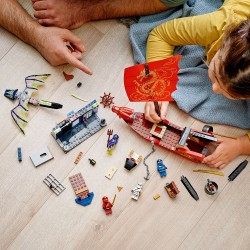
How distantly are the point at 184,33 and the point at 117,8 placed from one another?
30 cm

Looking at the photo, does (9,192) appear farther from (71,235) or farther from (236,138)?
(236,138)

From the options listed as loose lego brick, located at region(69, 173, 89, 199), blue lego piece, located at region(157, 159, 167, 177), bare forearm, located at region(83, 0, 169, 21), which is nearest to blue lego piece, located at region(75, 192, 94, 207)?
loose lego brick, located at region(69, 173, 89, 199)

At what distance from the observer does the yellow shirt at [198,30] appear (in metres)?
1.23

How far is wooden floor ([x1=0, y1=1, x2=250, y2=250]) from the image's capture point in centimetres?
128

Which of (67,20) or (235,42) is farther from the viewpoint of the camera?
(67,20)

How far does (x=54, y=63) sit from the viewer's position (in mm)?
1394

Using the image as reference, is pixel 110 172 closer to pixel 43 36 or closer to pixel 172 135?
pixel 172 135

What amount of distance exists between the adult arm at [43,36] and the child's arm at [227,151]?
0.52m

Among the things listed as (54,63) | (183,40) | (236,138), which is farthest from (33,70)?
(236,138)

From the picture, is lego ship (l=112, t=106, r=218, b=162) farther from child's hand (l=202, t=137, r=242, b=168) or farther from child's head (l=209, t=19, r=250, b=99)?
child's head (l=209, t=19, r=250, b=99)

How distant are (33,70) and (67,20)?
223 mm

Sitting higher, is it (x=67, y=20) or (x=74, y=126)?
(x=67, y=20)

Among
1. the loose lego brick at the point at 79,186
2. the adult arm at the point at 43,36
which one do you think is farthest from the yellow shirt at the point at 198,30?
the loose lego brick at the point at 79,186

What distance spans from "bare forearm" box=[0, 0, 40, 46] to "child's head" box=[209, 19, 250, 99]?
0.67m
